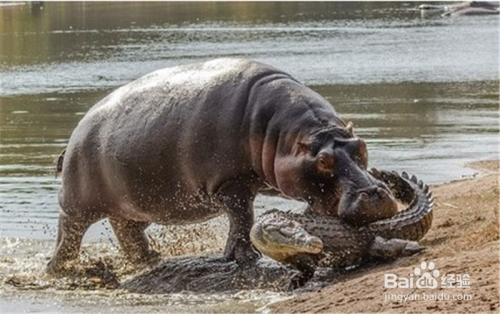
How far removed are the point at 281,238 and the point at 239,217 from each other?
88cm

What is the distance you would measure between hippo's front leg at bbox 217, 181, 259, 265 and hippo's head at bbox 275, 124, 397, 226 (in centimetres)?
35

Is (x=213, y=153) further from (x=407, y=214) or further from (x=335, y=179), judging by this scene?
(x=407, y=214)

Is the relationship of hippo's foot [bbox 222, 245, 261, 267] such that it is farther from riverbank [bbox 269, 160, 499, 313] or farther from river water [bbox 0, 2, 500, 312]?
riverbank [bbox 269, 160, 499, 313]

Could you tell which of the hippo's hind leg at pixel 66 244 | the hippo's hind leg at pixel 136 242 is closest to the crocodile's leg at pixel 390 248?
the hippo's hind leg at pixel 136 242

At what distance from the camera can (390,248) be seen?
711 cm

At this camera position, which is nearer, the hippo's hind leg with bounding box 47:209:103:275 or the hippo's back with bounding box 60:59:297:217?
the hippo's back with bounding box 60:59:297:217

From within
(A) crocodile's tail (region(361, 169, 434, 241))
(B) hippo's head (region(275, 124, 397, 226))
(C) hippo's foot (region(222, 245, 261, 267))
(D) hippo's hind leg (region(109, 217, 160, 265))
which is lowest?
(D) hippo's hind leg (region(109, 217, 160, 265))

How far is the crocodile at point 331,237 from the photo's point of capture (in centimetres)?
682

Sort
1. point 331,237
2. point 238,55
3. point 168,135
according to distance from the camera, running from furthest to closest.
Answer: point 238,55 < point 168,135 < point 331,237

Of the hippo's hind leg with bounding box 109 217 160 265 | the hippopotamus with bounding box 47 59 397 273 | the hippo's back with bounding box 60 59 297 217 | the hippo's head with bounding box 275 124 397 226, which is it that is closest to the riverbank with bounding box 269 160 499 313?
the hippo's head with bounding box 275 124 397 226

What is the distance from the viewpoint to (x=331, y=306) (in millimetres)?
6234

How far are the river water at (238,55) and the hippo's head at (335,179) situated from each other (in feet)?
2.26

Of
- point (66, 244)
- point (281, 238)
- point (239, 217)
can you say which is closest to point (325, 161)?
point (281, 238)

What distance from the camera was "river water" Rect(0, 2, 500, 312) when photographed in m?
10.9
